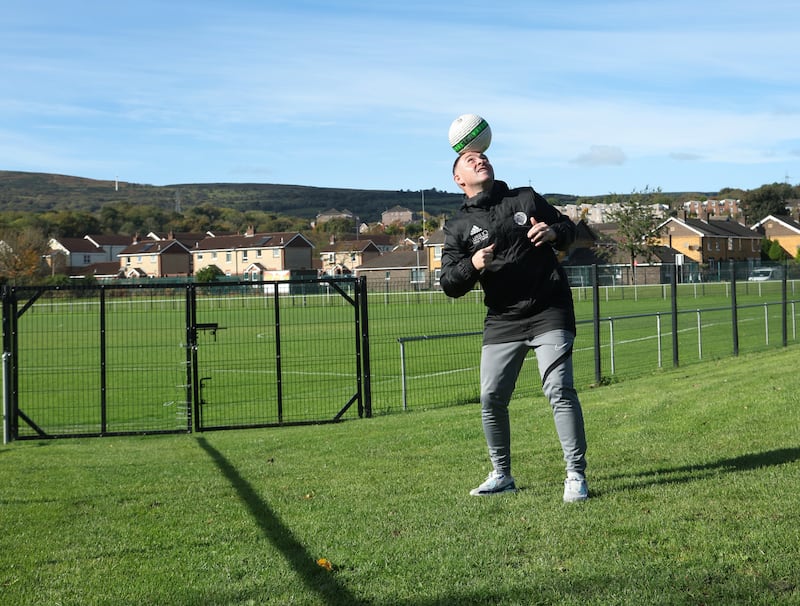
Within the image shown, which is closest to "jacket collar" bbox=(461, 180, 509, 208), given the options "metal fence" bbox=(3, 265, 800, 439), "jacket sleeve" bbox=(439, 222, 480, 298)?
"jacket sleeve" bbox=(439, 222, 480, 298)

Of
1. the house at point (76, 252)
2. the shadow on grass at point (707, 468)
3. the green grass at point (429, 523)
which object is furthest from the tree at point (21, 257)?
the shadow on grass at point (707, 468)

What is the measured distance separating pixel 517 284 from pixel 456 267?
1.19 feet

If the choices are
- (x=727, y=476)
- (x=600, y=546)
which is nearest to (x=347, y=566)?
(x=600, y=546)

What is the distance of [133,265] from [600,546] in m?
118

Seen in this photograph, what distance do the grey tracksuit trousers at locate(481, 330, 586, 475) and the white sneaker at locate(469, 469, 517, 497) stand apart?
4 centimetres

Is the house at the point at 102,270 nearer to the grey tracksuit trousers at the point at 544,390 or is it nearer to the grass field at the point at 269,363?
the grass field at the point at 269,363

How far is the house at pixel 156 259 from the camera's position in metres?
116

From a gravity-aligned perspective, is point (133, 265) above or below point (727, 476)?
above

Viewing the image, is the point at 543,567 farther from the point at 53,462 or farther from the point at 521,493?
the point at 53,462

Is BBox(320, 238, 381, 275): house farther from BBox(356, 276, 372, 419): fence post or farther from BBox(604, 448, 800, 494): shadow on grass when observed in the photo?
BBox(604, 448, 800, 494): shadow on grass

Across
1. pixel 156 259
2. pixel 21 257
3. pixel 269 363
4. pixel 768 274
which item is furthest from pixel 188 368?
pixel 156 259

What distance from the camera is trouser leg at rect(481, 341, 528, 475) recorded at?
539cm

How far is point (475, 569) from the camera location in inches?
156

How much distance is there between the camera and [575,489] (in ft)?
16.6
